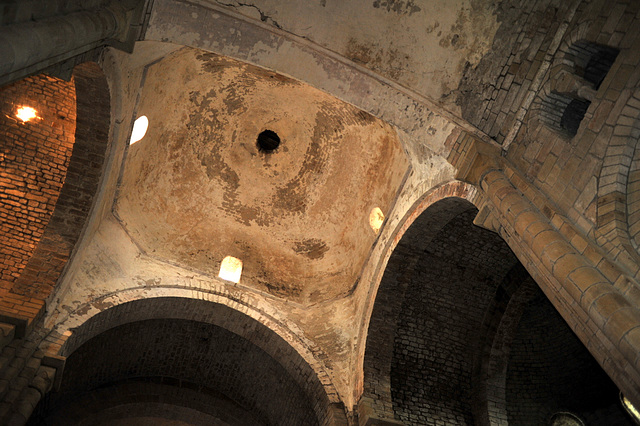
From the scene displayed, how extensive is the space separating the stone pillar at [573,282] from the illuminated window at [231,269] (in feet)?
16.5

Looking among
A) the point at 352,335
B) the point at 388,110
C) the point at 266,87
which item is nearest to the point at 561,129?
the point at 388,110

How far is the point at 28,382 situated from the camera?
22.1 ft

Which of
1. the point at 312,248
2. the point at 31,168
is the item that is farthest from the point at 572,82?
the point at 31,168

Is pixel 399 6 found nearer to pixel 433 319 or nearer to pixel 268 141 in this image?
pixel 268 141

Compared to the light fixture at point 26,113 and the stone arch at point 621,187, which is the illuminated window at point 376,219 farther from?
the light fixture at point 26,113

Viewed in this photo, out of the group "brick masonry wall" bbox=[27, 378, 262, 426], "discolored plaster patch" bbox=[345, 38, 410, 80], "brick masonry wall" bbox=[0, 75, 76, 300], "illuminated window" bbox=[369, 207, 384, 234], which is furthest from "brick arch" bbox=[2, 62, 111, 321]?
"illuminated window" bbox=[369, 207, 384, 234]

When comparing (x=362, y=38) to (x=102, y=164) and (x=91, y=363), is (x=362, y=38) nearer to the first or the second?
(x=102, y=164)

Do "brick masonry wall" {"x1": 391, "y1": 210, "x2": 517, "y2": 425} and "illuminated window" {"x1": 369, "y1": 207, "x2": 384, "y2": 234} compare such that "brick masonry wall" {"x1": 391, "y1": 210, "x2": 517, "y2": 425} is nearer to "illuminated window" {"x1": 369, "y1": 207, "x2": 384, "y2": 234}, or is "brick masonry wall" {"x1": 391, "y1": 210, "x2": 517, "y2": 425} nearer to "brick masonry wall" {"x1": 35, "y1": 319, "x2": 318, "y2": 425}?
"illuminated window" {"x1": 369, "y1": 207, "x2": 384, "y2": 234}

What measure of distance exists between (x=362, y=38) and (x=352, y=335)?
4.61 metres

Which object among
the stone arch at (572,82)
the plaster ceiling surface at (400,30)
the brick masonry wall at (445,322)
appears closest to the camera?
the stone arch at (572,82)

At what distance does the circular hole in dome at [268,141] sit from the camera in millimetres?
10313

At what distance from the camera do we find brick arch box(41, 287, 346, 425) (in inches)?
331

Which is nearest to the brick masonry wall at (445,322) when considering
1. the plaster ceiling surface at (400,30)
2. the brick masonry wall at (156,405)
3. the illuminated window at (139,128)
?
the plaster ceiling surface at (400,30)

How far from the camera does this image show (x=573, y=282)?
4.23 metres
